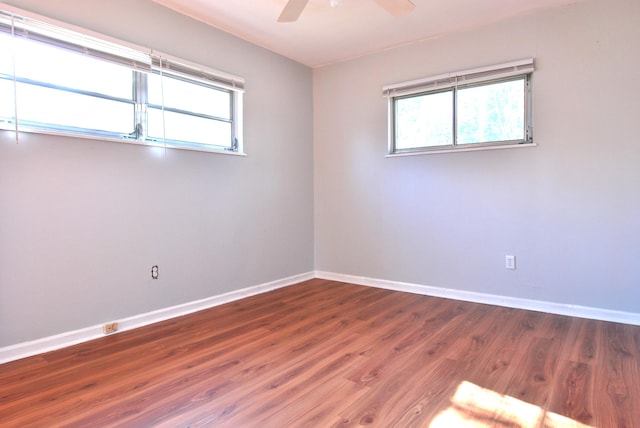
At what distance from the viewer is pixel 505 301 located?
3.26 m

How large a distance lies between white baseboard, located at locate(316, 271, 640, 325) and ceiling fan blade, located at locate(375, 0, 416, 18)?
2.46 metres

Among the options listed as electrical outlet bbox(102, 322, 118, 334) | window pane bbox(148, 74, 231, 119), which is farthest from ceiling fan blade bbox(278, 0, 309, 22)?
electrical outlet bbox(102, 322, 118, 334)

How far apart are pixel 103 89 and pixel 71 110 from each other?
275 millimetres

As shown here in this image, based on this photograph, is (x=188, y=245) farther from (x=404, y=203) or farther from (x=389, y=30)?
(x=389, y=30)

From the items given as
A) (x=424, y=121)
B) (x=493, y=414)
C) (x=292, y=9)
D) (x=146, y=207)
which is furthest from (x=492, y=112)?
(x=146, y=207)

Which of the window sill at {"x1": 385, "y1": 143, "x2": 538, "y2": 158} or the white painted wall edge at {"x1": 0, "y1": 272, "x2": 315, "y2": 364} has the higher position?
the window sill at {"x1": 385, "y1": 143, "x2": 538, "y2": 158}

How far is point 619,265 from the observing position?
2.81 m

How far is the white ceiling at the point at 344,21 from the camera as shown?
9.64 ft

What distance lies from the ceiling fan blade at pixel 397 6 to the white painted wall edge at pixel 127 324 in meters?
2.70

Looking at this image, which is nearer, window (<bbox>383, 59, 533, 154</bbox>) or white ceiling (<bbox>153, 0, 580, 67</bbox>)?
white ceiling (<bbox>153, 0, 580, 67</bbox>)

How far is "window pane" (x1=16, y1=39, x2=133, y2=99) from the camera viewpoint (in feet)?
7.47

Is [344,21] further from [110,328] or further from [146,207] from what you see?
[110,328]

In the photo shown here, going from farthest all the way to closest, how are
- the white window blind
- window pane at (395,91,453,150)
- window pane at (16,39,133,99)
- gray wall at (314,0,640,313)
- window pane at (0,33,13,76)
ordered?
window pane at (395,91,453,150) → the white window blind → gray wall at (314,0,640,313) → window pane at (16,39,133,99) → window pane at (0,33,13,76)

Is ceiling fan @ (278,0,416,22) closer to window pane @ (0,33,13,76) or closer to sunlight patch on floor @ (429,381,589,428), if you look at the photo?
window pane @ (0,33,13,76)
